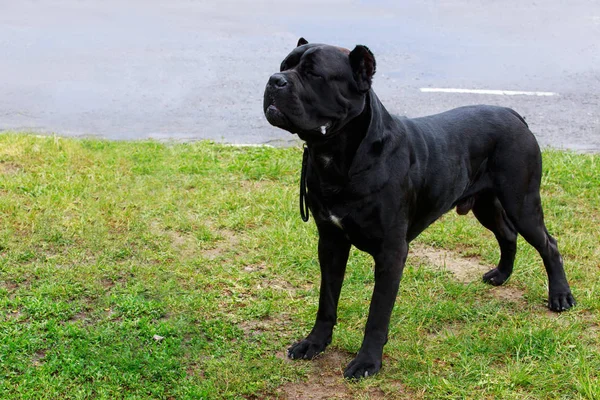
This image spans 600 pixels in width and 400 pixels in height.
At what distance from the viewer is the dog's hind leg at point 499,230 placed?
510 cm

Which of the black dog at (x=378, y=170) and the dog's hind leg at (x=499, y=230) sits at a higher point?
the black dog at (x=378, y=170)

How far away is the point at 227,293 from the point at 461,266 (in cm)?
167

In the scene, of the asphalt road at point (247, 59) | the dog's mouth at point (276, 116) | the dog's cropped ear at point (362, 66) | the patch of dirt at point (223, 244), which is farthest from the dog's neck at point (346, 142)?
the asphalt road at point (247, 59)

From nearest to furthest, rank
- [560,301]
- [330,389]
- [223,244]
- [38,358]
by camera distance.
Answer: [330,389], [38,358], [560,301], [223,244]

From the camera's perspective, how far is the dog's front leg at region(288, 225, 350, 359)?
431cm

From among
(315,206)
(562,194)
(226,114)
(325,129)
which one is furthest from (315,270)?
(226,114)

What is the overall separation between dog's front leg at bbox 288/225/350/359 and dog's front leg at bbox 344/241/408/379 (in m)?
0.25

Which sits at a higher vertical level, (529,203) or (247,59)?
(247,59)

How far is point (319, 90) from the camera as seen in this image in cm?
372

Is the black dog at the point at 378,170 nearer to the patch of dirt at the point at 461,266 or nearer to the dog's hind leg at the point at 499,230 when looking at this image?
the dog's hind leg at the point at 499,230

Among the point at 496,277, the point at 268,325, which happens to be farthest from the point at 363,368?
the point at 496,277

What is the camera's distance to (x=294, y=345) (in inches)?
176

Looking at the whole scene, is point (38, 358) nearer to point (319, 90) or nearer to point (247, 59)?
point (319, 90)

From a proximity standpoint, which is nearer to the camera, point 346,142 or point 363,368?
point 346,142
